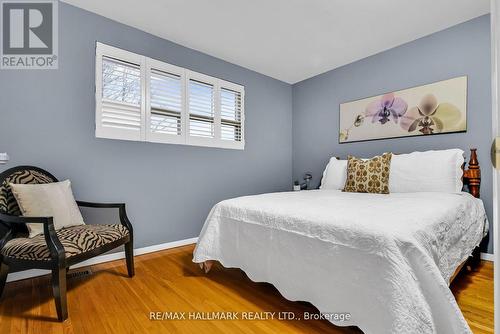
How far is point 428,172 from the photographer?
2.48 meters

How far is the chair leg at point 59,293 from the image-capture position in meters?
1.52

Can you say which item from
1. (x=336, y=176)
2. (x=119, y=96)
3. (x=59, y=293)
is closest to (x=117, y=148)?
(x=119, y=96)

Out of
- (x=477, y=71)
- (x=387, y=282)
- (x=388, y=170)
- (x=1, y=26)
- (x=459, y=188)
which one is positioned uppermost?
(x=1, y=26)

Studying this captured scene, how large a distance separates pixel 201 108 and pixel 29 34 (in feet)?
5.75

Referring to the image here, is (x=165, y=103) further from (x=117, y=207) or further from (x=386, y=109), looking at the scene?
(x=386, y=109)

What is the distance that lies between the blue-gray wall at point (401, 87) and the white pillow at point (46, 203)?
3.28 metres

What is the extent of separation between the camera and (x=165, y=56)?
9.71 ft

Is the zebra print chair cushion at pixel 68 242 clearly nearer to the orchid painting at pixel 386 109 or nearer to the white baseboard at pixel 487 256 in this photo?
the orchid painting at pixel 386 109

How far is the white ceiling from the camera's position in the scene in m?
2.36

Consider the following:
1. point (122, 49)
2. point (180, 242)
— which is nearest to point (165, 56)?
point (122, 49)

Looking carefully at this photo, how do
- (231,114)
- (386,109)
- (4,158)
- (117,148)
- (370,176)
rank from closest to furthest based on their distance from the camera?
(4,158) < (117,148) < (370,176) < (386,109) < (231,114)

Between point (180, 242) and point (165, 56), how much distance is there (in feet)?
7.39

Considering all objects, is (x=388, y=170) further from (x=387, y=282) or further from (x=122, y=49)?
(x=122, y=49)

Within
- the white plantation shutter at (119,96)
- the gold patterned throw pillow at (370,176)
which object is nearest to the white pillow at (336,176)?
the gold patterned throw pillow at (370,176)
